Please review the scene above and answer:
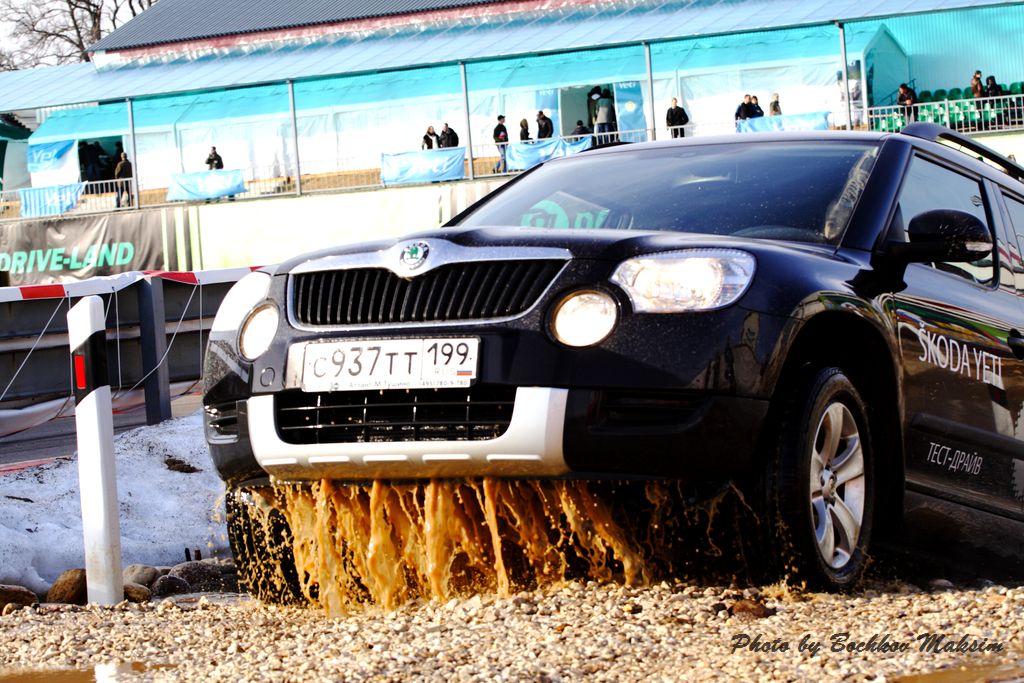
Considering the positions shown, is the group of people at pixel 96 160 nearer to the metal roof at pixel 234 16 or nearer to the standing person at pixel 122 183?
the standing person at pixel 122 183

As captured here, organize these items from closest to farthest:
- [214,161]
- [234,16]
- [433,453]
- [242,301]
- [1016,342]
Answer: [433,453]
[242,301]
[1016,342]
[214,161]
[234,16]

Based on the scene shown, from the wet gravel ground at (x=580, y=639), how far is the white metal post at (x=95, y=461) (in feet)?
1.80

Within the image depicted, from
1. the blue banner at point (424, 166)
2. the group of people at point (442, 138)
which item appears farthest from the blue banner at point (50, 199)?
the group of people at point (442, 138)

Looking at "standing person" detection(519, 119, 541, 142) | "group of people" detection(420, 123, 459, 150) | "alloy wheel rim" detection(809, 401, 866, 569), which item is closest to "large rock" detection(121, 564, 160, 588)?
"alloy wheel rim" detection(809, 401, 866, 569)

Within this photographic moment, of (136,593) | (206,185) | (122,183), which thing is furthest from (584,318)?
(122,183)

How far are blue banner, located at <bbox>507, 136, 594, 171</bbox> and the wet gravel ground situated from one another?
75.5ft

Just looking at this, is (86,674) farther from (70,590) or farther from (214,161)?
(214,161)

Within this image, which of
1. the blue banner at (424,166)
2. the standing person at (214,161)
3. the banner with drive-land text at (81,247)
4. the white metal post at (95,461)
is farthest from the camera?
the standing person at (214,161)

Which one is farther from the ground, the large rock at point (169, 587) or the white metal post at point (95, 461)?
the white metal post at point (95, 461)

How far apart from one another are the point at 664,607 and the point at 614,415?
54 cm

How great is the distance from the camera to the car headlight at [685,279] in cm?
402

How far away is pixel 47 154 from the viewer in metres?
38.5

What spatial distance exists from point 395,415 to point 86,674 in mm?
1090

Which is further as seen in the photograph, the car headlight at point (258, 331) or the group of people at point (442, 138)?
the group of people at point (442, 138)
